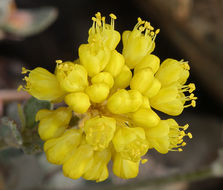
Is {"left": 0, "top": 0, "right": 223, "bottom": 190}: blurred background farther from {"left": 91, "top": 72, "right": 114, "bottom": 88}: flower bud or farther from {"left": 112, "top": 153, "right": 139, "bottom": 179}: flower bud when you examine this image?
{"left": 91, "top": 72, "right": 114, "bottom": 88}: flower bud

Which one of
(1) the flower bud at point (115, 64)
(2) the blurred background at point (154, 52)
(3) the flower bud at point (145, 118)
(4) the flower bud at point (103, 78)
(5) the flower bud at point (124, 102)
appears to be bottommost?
(2) the blurred background at point (154, 52)

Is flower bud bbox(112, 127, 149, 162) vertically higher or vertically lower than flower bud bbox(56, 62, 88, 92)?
lower

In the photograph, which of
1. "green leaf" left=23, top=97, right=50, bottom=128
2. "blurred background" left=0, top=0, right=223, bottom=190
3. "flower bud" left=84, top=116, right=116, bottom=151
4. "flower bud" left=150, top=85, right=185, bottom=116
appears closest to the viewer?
"flower bud" left=84, top=116, right=116, bottom=151

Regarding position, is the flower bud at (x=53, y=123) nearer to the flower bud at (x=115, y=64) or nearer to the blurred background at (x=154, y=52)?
the flower bud at (x=115, y=64)

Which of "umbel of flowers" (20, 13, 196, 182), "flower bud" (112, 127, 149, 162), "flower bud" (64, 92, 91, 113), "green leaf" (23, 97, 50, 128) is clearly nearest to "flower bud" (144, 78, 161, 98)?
"umbel of flowers" (20, 13, 196, 182)

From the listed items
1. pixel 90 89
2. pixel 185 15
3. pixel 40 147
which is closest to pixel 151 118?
pixel 90 89

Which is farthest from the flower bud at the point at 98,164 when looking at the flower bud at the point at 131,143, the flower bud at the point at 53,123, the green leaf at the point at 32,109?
the green leaf at the point at 32,109

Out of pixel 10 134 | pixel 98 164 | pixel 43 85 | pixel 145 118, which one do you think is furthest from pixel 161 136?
pixel 10 134

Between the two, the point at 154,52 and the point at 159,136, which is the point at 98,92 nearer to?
the point at 159,136
